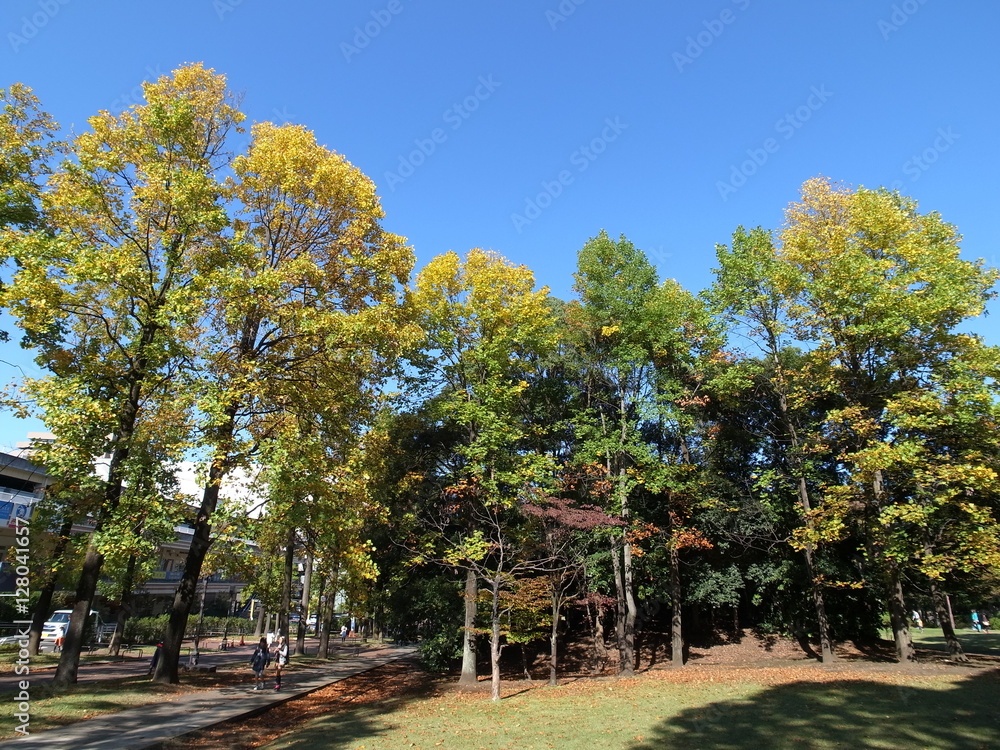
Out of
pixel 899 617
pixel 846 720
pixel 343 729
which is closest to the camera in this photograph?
pixel 846 720

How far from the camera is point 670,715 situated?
1134cm

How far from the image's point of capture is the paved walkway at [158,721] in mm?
8852

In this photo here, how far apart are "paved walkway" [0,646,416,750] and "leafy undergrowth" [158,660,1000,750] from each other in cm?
40

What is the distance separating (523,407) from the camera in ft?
78.1

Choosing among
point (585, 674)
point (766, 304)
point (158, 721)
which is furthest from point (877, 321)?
point (158, 721)

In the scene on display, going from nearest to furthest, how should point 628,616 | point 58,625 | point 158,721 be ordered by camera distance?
point 158,721 < point 628,616 < point 58,625

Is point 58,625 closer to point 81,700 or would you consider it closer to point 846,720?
point 81,700

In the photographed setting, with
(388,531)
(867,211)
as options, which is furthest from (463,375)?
(867,211)

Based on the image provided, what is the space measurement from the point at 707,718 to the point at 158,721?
1073cm

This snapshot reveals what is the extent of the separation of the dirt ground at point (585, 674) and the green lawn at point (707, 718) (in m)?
0.91

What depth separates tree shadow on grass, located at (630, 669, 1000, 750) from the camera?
27.4 feet

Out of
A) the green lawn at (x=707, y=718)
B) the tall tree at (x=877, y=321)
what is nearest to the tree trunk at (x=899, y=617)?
the tall tree at (x=877, y=321)

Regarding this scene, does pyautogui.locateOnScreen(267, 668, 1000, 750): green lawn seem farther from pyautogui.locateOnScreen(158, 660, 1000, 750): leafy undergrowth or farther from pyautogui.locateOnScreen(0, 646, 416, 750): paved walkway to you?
pyautogui.locateOnScreen(0, 646, 416, 750): paved walkway

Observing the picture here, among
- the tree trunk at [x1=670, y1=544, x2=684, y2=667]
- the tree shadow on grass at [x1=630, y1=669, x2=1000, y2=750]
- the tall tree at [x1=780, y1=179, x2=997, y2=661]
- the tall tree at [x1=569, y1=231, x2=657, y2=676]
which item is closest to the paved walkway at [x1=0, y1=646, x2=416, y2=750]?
the tree shadow on grass at [x1=630, y1=669, x2=1000, y2=750]
